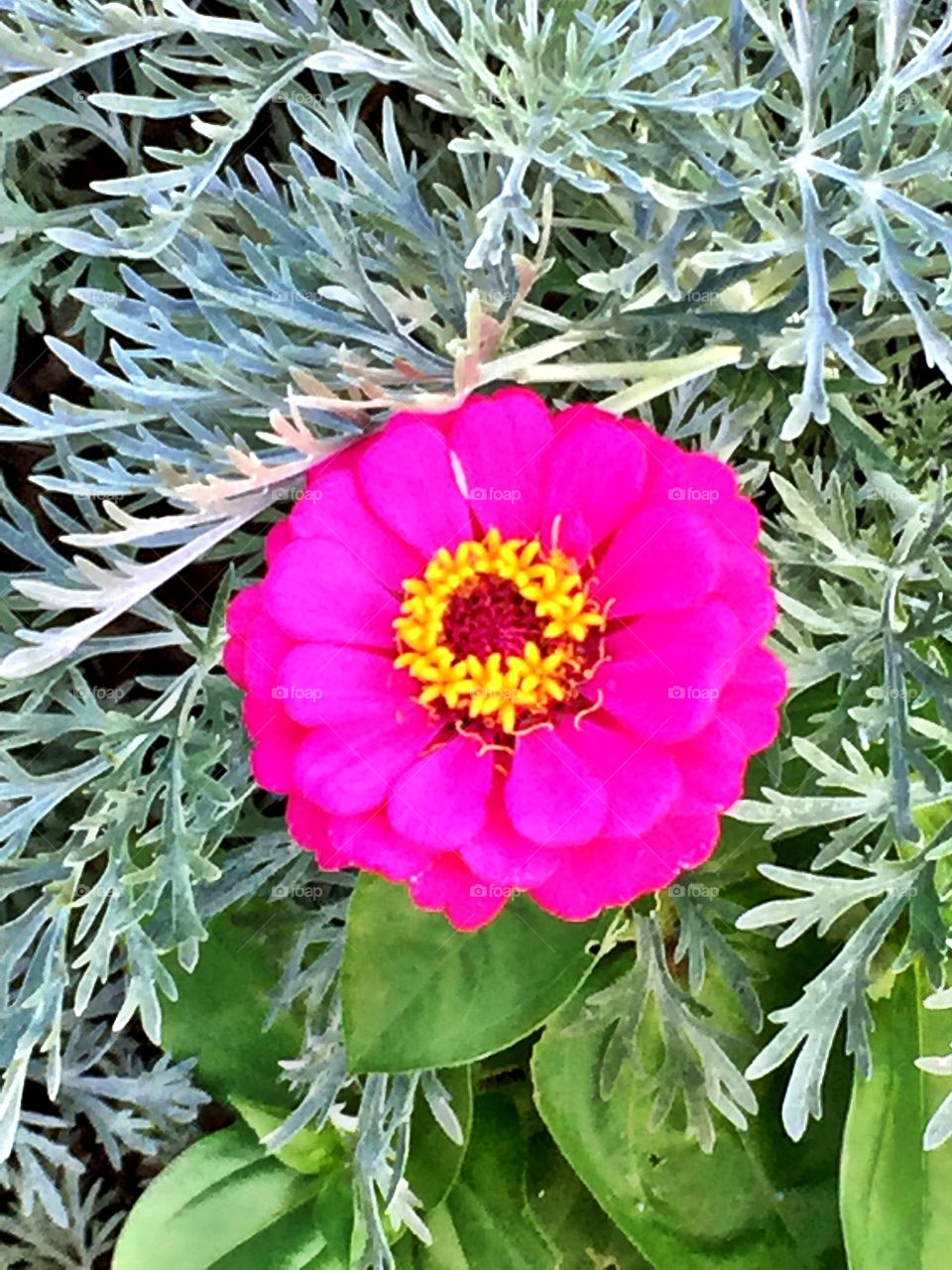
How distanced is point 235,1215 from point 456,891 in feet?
1.19

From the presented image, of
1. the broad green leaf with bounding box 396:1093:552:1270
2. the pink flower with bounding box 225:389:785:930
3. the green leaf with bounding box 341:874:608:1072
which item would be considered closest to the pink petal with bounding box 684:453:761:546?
the pink flower with bounding box 225:389:785:930

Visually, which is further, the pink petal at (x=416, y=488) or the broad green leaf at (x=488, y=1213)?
the broad green leaf at (x=488, y=1213)

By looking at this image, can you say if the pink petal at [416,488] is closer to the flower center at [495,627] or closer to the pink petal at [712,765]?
the flower center at [495,627]

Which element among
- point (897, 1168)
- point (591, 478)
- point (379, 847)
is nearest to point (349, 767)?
point (379, 847)

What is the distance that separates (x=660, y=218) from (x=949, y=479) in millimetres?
206

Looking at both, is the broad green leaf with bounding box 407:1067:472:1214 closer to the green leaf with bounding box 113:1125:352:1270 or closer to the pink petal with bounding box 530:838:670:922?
the green leaf with bounding box 113:1125:352:1270

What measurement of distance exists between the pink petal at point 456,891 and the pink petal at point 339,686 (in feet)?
0.19

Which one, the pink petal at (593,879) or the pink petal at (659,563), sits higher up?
the pink petal at (659,563)

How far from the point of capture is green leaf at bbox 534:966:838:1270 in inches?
26.3

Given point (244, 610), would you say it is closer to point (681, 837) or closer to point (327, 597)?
point (327, 597)

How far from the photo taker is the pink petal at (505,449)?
0.47m

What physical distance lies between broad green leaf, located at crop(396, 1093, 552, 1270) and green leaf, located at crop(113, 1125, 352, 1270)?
57 mm

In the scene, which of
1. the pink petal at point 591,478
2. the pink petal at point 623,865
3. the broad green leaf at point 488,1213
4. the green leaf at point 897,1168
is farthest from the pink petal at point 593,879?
the broad green leaf at point 488,1213

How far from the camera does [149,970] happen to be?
58 centimetres
